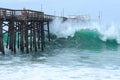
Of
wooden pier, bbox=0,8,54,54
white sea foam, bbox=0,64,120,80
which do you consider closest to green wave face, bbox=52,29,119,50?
wooden pier, bbox=0,8,54,54

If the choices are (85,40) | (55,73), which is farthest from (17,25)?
(85,40)

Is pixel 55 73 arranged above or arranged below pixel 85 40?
below

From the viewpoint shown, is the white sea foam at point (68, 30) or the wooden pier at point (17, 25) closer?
the wooden pier at point (17, 25)

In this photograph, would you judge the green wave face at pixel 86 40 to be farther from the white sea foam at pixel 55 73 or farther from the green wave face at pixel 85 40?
the white sea foam at pixel 55 73

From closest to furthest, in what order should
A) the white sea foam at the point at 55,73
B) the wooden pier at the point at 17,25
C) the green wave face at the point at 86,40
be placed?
1. the white sea foam at the point at 55,73
2. the wooden pier at the point at 17,25
3. the green wave face at the point at 86,40

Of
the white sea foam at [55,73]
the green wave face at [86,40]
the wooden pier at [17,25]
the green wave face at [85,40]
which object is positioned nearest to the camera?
the white sea foam at [55,73]

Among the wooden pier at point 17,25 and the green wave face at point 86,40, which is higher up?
the wooden pier at point 17,25

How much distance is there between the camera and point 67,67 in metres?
24.7

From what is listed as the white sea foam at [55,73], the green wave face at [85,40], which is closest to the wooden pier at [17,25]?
the white sea foam at [55,73]

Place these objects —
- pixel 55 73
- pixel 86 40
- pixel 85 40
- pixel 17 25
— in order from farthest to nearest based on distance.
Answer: pixel 86 40 → pixel 85 40 → pixel 17 25 → pixel 55 73

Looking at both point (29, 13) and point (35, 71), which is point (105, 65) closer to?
point (35, 71)

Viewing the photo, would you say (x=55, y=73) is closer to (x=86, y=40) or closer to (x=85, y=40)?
(x=85, y=40)

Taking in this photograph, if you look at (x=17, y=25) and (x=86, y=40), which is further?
(x=86, y=40)

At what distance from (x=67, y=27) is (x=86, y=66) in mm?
34675
